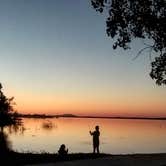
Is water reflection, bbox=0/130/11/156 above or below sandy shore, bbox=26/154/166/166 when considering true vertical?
above

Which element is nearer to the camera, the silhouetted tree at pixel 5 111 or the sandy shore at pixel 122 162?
the sandy shore at pixel 122 162

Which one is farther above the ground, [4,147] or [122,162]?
[4,147]

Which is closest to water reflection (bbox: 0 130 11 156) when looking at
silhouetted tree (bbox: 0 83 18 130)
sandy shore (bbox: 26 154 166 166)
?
sandy shore (bbox: 26 154 166 166)

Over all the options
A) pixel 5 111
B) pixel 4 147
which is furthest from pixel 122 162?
pixel 5 111

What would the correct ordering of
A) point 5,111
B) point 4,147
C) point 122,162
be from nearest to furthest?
point 122,162 → point 4,147 → point 5,111

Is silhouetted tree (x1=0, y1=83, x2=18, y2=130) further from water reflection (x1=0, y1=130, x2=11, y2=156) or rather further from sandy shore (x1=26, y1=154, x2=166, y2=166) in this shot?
sandy shore (x1=26, y1=154, x2=166, y2=166)

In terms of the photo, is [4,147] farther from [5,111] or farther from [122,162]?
[5,111]

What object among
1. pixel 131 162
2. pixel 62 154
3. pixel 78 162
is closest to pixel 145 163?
pixel 131 162

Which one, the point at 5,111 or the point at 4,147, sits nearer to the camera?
the point at 4,147

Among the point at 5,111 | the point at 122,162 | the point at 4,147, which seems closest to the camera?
the point at 122,162

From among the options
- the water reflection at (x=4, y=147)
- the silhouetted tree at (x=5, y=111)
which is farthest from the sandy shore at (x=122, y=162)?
the silhouetted tree at (x=5, y=111)

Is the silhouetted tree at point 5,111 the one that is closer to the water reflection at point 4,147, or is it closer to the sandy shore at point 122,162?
the water reflection at point 4,147

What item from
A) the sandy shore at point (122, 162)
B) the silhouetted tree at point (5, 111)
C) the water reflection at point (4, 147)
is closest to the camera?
the sandy shore at point (122, 162)

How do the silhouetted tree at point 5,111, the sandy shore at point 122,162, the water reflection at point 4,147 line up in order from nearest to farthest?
the sandy shore at point 122,162, the water reflection at point 4,147, the silhouetted tree at point 5,111
